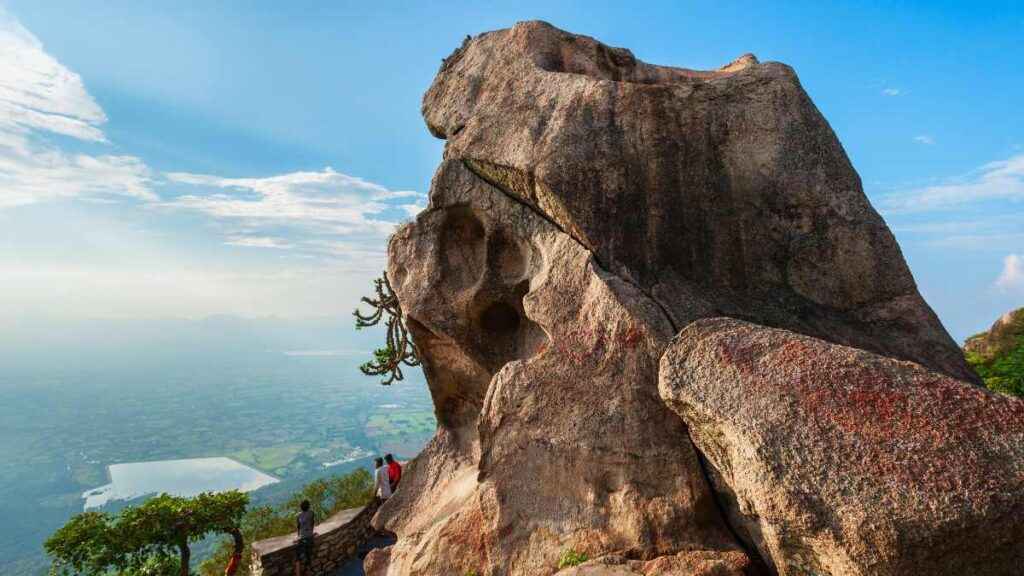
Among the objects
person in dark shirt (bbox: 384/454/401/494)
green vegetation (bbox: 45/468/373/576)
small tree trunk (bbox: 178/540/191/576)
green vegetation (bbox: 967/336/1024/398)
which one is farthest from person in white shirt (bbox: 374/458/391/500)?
green vegetation (bbox: 967/336/1024/398)

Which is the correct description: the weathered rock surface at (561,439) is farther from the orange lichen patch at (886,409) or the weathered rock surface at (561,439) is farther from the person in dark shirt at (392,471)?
the person in dark shirt at (392,471)

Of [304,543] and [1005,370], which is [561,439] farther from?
[1005,370]

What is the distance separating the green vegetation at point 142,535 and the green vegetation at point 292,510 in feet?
8.75

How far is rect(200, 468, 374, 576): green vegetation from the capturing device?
20391 millimetres

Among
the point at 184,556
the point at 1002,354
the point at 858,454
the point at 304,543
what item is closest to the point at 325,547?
the point at 304,543

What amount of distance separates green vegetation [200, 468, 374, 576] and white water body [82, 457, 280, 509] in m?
141

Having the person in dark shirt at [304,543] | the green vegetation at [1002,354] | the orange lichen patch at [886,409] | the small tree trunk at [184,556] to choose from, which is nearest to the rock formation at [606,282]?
the orange lichen patch at [886,409]

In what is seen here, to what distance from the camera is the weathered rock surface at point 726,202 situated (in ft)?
35.0

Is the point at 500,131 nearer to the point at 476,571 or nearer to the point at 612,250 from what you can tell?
the point at 612,250

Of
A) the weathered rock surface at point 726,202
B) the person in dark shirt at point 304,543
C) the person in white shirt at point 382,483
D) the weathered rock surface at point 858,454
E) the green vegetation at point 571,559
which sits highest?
the weathered rock surface at point 726,202

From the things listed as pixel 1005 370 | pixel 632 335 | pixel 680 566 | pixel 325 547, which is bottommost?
pixel 325 547

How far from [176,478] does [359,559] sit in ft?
650

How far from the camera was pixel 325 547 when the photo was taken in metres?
16.5

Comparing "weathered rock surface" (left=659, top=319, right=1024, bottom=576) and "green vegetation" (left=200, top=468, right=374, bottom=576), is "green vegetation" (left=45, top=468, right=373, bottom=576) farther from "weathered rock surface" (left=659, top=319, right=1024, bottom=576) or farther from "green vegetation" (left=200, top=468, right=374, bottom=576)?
A: "weathered rock surface" (left=659, top=319, right=1024, bottom=576)
